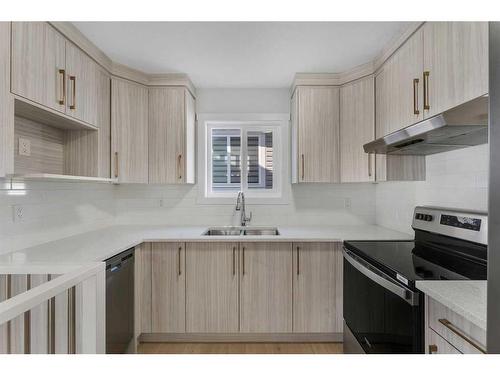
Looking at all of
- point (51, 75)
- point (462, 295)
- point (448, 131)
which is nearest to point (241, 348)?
point (462, 295)

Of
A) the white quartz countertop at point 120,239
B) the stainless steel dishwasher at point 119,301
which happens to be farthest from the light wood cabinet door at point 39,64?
the stainless steel dishwasher at point 119,301

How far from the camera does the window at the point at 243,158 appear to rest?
3.06 m

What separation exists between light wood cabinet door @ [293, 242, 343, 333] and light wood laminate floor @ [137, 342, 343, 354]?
0.39ft

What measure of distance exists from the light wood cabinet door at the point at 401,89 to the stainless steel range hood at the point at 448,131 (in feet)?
0.76

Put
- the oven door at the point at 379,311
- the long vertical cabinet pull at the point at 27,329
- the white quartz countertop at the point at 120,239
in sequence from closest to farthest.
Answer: the oven door at the point at 379,311, the long vertical cabinet pull at the point at 27,329, the white quartz countertop at the point at 120,239

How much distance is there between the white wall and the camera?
64.1 inches

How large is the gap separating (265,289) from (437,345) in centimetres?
134

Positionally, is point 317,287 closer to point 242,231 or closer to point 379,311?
point 379,311

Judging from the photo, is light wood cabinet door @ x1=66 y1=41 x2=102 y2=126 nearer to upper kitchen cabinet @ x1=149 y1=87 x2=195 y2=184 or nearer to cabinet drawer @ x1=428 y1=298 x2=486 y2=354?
Result: upper kitchen cabinet @ x1=149 y1=87 x2=195 y2=184

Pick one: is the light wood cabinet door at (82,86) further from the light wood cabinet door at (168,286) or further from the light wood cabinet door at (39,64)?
the light wood cabinet door at (168,286)

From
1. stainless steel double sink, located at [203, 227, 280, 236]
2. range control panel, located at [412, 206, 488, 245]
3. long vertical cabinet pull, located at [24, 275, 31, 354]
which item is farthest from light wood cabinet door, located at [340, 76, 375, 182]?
long vertical cabinet pull, located at [24, 275, 31, 354]

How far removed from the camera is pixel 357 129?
2469 millimetres
